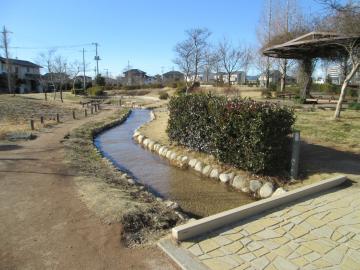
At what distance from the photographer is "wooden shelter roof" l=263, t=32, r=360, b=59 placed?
1499cm

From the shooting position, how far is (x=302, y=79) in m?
23.6

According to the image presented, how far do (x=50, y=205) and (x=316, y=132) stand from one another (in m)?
8.81

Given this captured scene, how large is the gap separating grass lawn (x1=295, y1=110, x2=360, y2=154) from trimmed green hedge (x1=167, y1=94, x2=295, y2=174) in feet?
8.88

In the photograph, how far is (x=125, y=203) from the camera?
5.40 m

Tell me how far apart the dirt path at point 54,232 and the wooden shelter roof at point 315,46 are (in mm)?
12764

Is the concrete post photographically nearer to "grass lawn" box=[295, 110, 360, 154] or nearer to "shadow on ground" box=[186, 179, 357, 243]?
"shadow on ground" box=[186, 179, 357, 243]

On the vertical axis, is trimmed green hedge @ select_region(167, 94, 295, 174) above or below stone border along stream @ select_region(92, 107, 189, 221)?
above

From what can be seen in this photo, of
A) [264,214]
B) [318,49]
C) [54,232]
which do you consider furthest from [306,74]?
[54,232]

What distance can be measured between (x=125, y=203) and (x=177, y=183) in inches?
112

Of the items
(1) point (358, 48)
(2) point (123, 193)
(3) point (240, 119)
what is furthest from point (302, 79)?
(2) point (123, 193)

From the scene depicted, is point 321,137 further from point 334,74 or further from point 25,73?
point 25,73

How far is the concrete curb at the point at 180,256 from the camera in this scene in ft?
11.5

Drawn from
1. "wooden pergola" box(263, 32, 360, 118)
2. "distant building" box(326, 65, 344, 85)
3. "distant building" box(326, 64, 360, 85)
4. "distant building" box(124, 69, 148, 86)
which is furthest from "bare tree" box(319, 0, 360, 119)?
"distant building" box(124, 69, 148, 86)

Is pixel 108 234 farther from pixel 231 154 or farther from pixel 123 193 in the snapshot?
pixel 231 154
